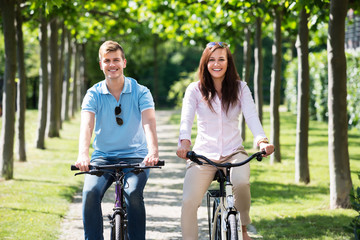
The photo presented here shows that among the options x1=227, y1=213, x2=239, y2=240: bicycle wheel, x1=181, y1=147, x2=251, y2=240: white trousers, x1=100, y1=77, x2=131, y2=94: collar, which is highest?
x1=100, y1=77, x2=131, y2=94: collar

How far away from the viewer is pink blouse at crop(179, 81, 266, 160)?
432 cm

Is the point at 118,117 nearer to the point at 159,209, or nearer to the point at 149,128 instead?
the point at 149,128

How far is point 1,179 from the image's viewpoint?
32.8 feet

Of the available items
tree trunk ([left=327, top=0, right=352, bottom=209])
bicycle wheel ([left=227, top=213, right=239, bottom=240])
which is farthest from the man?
tree trunk ([left=327, top=0, right=352, bottom=209])

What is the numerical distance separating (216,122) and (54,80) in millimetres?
12934

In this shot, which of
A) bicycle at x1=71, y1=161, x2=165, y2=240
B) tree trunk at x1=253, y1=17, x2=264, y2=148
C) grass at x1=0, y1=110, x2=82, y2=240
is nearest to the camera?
bicycle at x1=71, y1=161, x2=165, y2=240

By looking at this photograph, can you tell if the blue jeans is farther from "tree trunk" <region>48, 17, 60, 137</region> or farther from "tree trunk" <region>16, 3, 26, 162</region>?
"tree trunk" <region>48, 17, 60, 137</region>

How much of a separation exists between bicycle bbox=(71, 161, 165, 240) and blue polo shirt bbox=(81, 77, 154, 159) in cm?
29

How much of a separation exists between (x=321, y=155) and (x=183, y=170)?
3784 mm

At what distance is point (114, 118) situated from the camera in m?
4.26

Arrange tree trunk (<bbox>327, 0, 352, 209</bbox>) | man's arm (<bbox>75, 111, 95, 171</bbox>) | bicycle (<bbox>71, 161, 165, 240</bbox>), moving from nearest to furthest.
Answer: bicycle (<bbox>71, 161, 165, 240</bbox>) → man's arm (<bbox>75, 111, 95, 171</bbox>) → tree trunk (<bbox>327, 0, 352, 209</bbox>)

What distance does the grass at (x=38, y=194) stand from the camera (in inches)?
259

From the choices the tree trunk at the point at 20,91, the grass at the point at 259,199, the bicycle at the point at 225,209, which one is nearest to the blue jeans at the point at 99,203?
the bicycle at the point at 225,209

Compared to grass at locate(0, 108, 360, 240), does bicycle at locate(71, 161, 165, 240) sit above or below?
above
